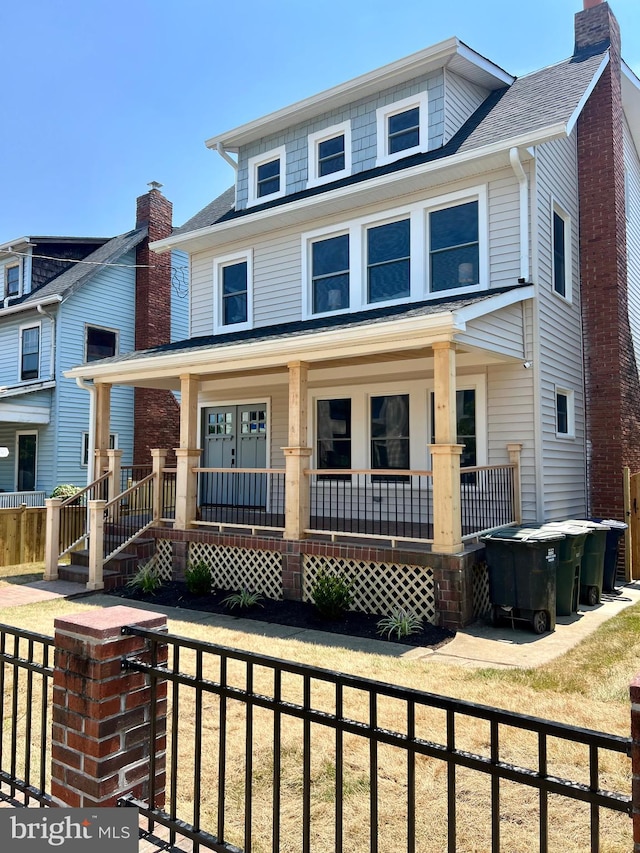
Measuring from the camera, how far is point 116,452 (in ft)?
36.7

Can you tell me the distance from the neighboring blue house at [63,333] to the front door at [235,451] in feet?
19.6

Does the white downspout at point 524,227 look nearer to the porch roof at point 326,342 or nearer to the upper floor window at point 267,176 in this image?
the porch roof at point 326,342

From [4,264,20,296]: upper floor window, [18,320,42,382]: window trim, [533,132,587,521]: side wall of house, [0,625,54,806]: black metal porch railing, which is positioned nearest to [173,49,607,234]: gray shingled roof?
[533,132,587,521]: side wall of house

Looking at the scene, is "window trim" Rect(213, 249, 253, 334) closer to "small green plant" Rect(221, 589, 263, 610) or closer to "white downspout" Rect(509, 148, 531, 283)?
"white downspout" Rect(509, 148, 531, 283)

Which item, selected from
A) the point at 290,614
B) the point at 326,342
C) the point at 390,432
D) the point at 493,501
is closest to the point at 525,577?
the point at 493,501

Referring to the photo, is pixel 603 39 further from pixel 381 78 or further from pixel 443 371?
pixel 443 371

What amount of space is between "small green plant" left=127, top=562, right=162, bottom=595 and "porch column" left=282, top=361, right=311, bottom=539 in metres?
2.40

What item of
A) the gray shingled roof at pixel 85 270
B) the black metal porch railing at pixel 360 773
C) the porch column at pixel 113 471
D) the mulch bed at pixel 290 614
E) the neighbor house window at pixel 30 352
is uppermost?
the gray shingled roof at pixel 85 270

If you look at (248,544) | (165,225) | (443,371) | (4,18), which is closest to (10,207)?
(165,225)

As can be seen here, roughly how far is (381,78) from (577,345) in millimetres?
6232

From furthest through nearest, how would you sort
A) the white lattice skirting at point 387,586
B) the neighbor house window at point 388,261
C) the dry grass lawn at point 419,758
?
the neighbor house window at point 388,261 → the white lattice skirting at point 387,586 → the dry grass lawn at point 419,758

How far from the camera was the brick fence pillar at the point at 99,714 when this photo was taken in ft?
8.50

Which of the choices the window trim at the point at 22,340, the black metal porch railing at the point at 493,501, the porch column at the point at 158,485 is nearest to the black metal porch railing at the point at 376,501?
the black metal porch railing at the point at 493,501

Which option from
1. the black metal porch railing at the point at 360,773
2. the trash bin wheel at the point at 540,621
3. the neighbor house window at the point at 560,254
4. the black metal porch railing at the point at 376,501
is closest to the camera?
the black metal porch railing at the point at 360,773
